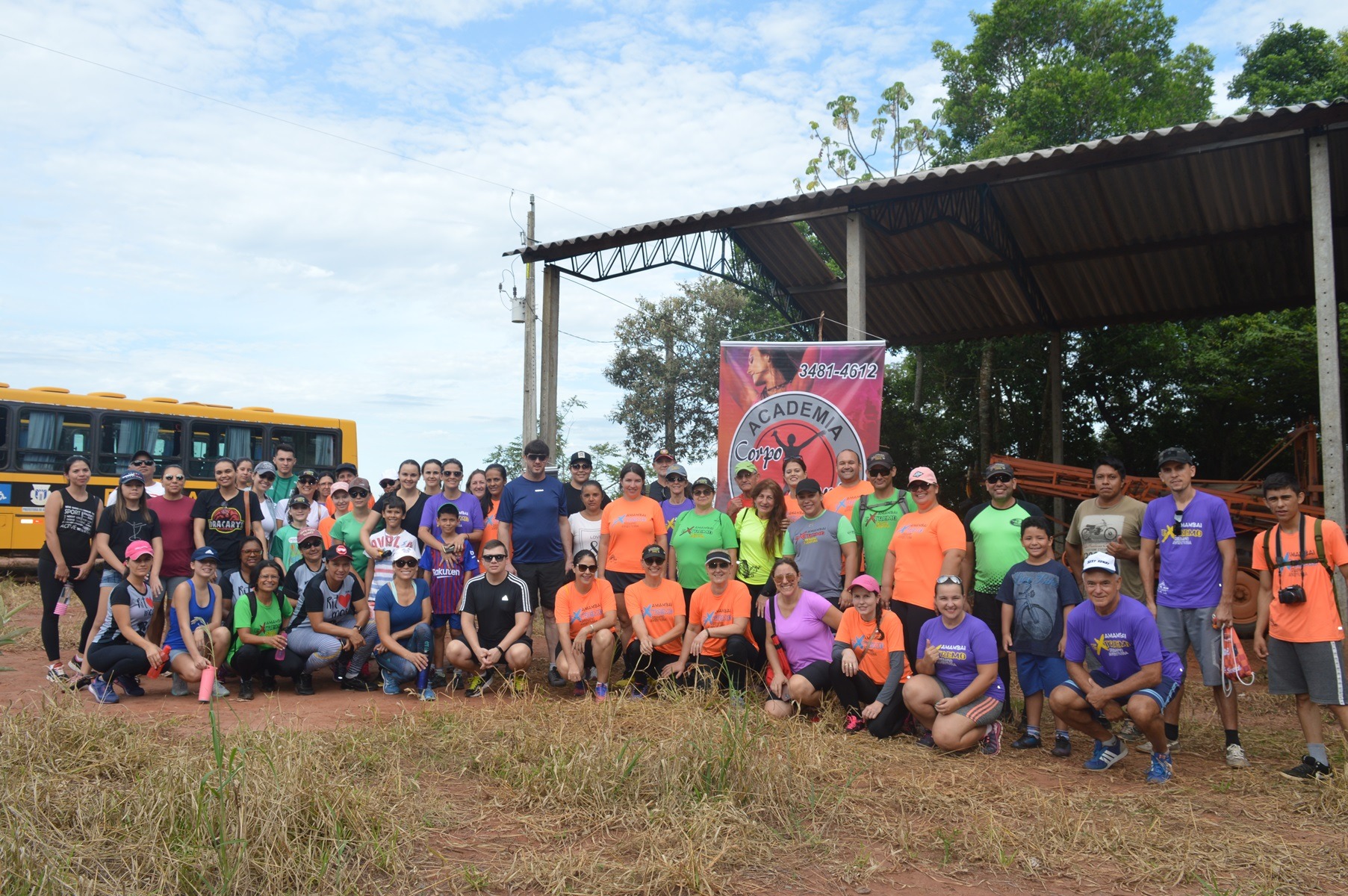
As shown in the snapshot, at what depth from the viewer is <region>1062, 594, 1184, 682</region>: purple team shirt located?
5.34 meters

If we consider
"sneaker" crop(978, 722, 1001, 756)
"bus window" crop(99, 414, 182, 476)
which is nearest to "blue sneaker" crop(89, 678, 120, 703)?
"sneaker" crop(978, 722, 1001, 756)

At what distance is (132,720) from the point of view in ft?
17.7

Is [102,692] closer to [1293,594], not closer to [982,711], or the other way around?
[982,711]

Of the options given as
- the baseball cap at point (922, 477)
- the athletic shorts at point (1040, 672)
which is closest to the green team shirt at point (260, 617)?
the baseball cap at point (922, 477)

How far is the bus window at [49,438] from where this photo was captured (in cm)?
1348

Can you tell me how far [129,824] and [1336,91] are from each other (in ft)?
72.0

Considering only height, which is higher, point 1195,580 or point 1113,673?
point 1195,580

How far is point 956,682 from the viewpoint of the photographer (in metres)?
5.77

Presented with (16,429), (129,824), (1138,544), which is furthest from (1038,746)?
(16,429)

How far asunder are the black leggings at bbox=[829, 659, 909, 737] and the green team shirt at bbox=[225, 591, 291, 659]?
167 inches

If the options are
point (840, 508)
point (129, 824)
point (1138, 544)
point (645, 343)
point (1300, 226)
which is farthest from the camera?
point (645, 343)

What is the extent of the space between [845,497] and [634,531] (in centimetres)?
166

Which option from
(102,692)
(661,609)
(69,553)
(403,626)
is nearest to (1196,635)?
(661,609)

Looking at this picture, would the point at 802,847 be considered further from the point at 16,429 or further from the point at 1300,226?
the point at 16,429
